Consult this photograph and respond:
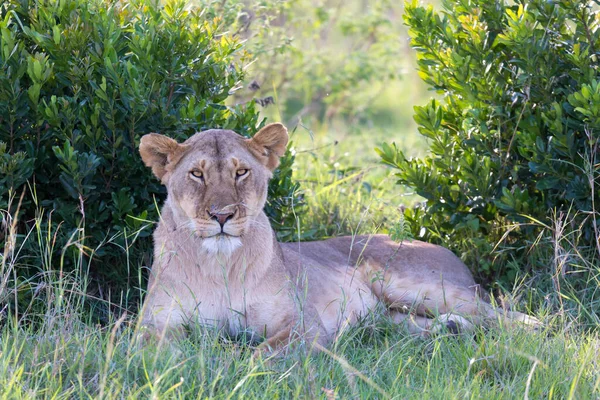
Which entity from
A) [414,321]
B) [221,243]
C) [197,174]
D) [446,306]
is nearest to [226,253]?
[221,243]

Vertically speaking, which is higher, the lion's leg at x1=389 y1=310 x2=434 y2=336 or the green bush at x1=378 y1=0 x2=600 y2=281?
the green bush at x1=378 y1=0 x2=600 y2=281

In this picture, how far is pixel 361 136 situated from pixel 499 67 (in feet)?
17.6

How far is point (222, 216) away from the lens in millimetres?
3725

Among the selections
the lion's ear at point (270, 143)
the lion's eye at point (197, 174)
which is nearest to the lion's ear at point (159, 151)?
the lion's eye at point (197, 174)

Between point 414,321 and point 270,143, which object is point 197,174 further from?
point 414,321

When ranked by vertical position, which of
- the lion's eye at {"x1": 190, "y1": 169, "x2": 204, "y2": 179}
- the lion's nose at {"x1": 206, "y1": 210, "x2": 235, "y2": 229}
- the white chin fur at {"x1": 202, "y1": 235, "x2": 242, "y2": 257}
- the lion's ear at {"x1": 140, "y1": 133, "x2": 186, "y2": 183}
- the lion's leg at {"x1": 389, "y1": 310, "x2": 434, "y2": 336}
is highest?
the lion's ear at {"x1": 140, "y1": 133, "x2": 186, "y2": 183}

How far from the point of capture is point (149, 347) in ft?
11.4

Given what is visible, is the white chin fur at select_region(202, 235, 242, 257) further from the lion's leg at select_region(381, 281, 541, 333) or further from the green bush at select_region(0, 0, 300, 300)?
the lion's leg at select_region(381, 281, 541, 333)

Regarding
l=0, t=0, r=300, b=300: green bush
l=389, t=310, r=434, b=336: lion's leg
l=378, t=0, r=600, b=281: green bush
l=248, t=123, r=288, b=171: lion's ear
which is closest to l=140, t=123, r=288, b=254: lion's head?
l=248, t=123, r=288, b=171: lion's ear

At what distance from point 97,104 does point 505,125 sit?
226 cm

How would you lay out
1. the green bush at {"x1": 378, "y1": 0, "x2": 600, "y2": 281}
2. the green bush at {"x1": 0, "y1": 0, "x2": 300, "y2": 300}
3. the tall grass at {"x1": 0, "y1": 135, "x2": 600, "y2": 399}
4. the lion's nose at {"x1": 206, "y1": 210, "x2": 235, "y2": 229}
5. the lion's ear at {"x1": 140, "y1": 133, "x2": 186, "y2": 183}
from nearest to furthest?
the tall grass at {"x1": 0, "y1": 135, "x2": 600, "y2": 399}
the lion's nose at {"x1": 206, "y1": 210, "x2": 235, "y2": 229}
the lion's ear at {"x1": 140, "y1": 133, "x2": 186, "y2": 183}
the green bush at {"x1": 0, "y1": 0, "x2": 300, "y2": 300}
the green bush at {"x1": 378, "y1": 0, "x2": 600, "y2": 281}

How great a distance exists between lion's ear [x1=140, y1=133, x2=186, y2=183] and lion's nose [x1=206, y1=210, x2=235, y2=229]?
0.42 m

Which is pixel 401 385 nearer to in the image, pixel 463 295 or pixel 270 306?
pixel 270 306

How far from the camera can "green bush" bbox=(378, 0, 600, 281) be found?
466 cm
